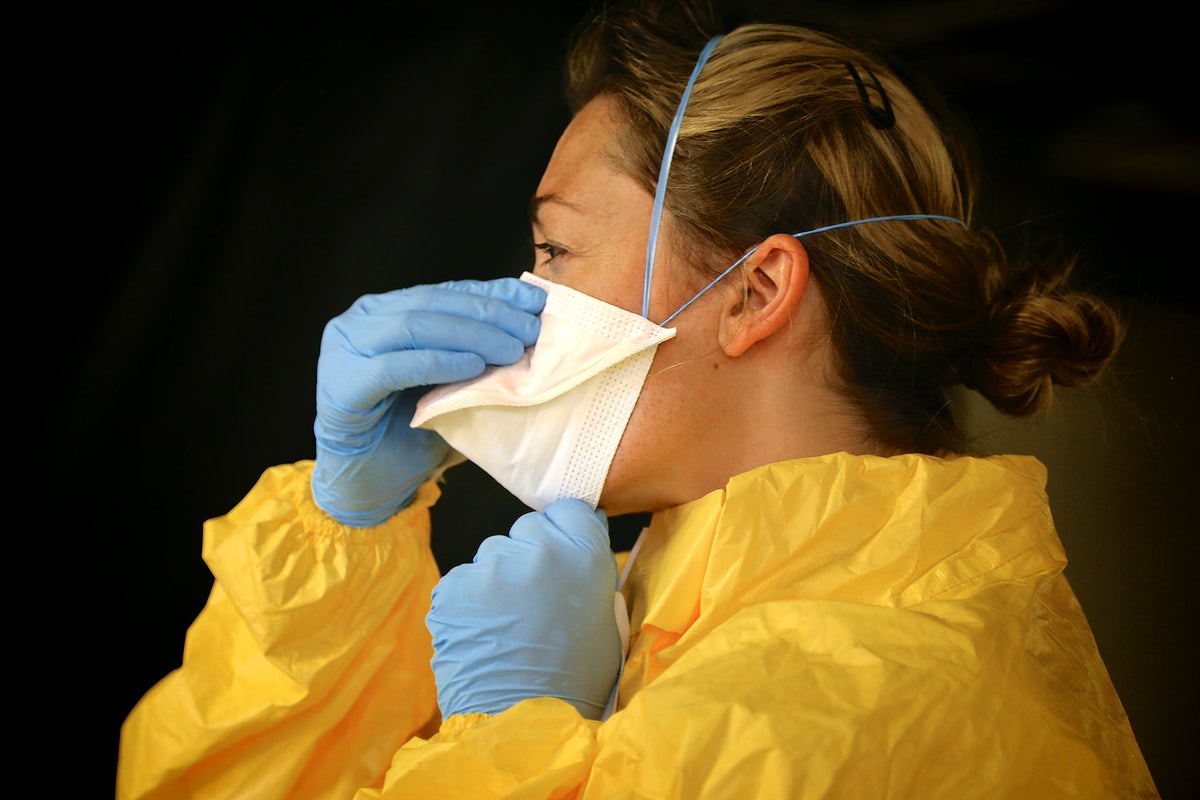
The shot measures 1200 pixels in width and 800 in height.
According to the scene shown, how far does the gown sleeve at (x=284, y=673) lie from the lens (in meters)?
1.29

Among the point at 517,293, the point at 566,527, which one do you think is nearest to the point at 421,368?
the point at 517,293

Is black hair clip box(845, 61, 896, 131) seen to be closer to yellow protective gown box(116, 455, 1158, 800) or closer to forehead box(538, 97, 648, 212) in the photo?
forehead box(538, 97, 648, 212)

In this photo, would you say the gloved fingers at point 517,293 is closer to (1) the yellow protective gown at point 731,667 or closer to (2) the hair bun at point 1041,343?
(1) the yellow protective gown at point 731,667

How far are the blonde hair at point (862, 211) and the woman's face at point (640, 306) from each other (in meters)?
0.04

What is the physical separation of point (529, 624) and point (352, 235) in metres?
0.95

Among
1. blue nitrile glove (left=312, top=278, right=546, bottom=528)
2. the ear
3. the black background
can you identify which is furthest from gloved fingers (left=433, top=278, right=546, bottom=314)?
the black background

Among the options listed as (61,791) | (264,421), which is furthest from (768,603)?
(61,791)

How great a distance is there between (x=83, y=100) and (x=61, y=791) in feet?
3.61

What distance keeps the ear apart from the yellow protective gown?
182 mm

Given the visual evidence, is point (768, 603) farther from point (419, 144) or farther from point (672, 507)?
point (419, 144)

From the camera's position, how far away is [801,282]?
1.11 meters

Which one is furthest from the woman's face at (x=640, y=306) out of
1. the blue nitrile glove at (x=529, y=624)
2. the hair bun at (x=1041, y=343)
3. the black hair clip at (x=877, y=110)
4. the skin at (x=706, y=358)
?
the hair bun at (x=1041, y=343)

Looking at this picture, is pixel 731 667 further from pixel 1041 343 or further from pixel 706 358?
pixel 1041 343

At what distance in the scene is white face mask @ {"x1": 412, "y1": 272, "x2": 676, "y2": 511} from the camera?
3.66 ft
